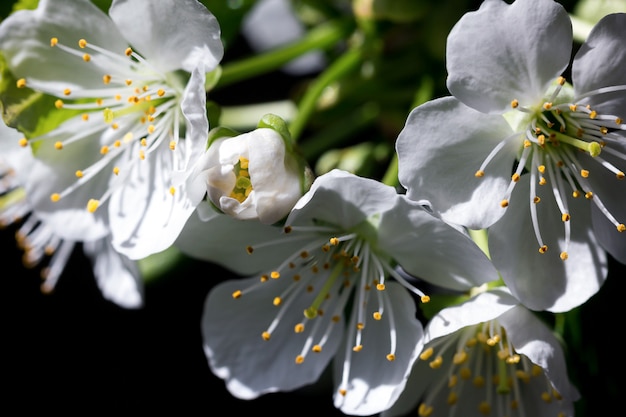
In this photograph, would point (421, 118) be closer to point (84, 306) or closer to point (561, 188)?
point (561, 188)

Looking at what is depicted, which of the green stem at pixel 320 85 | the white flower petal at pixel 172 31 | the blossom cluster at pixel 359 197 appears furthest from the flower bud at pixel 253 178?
the green stem at pixel 320 85

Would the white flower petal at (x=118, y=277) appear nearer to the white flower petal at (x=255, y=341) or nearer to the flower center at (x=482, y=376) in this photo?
the white flower petal at (x=255, y=341)

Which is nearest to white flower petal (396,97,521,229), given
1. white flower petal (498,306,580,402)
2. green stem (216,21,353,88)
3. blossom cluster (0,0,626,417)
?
blossom cluster (0,0,626,417)

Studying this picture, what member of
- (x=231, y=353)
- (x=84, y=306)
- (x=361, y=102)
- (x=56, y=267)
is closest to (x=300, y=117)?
(x=361, y=102)

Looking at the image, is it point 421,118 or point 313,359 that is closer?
point 421,118

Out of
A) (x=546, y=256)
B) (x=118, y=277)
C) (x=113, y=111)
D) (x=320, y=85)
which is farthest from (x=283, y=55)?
(x=546, y=256)

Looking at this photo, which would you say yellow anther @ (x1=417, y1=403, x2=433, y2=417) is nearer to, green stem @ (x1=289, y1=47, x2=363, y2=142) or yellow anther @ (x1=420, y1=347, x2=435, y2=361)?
yellow anther @ (x1=420, y1=347, x2=435, y2=361)
